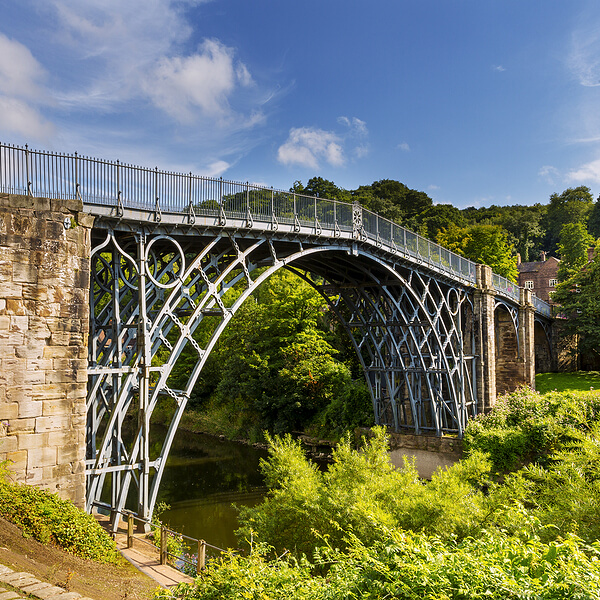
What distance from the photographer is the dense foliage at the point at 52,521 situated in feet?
26.9

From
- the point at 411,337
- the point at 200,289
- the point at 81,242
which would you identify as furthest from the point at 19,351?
the point at 411,337

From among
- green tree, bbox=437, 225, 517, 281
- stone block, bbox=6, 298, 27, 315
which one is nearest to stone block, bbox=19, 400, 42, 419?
stone block, bbox=6, 298, 27, 315

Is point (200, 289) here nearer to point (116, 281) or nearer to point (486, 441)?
point (116, 281)

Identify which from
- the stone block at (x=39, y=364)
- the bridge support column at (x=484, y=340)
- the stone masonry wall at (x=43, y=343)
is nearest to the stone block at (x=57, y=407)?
the stone masonry wall at (x=43, y=343)

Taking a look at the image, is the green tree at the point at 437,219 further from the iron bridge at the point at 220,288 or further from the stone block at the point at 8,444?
the stone block at the point at 8,444

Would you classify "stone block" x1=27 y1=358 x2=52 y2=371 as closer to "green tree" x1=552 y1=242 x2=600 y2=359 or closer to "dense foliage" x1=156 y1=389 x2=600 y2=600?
"dense foliage" x1=156 y1=389 x2=600 y2=600

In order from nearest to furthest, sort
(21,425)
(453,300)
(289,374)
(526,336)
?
(21,425) < (453,300) < (289,374) < (526,336)

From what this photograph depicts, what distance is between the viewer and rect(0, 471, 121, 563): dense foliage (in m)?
8.21

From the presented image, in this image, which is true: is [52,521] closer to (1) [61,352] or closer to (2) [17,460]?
(2) [17,460]

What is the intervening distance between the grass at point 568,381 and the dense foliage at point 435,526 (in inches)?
516

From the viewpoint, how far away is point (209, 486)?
25.0 metres

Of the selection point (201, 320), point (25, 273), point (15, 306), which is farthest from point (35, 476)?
point (201, 320)

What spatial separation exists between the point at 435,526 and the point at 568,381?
30.8m

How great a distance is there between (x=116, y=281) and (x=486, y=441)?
17.4m
